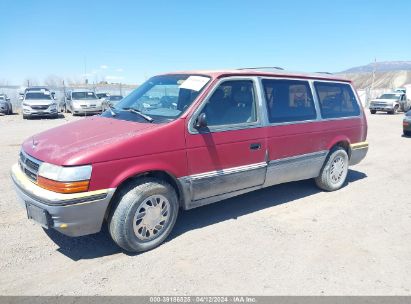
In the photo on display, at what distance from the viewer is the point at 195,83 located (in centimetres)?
411

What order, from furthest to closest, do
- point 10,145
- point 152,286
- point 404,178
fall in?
point 10,145 → point 404,178 → point 152,286

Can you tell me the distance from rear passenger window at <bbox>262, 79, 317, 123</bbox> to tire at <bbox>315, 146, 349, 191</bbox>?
90cm

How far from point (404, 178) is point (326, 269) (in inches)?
175

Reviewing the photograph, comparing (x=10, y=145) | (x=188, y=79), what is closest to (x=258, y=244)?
(x=188, y=79)

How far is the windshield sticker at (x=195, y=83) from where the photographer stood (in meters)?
4.04

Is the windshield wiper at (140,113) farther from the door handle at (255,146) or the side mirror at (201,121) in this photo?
the door handle at (255,146)

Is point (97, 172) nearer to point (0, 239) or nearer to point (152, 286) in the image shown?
point (152, 286)

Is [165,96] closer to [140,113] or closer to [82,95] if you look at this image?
[140,113]

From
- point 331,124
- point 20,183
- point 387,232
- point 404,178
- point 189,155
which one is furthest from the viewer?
point 404,178

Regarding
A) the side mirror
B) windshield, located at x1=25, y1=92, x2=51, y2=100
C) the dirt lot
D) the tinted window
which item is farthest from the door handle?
windshield, located at x1=25, y1=92, x2=51, y2=100

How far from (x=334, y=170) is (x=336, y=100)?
1200mm

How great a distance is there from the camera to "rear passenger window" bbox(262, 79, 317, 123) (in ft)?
15.1

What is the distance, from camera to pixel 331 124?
550cm

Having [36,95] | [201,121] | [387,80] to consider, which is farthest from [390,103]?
[387,80]
